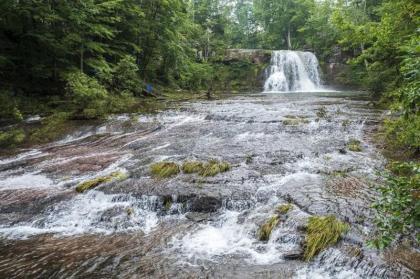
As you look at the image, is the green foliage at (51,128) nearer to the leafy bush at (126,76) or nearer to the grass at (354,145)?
the leafy bush at (126,76)

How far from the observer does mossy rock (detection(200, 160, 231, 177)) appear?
8664mm

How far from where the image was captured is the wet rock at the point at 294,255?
530cm

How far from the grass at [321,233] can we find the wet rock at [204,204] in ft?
6.51

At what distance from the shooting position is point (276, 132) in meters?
12.9

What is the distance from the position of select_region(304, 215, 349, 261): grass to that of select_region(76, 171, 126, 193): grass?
486cm

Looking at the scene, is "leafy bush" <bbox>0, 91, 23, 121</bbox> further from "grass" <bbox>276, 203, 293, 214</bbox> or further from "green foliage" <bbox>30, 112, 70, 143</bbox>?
"grass" <bbox>276, 203, 293, 214</bbox>

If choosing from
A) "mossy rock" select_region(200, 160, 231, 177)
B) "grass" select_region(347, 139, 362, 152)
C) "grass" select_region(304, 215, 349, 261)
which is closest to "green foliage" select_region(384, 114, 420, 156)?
"grass" select_region(347, 139, 362, 152)

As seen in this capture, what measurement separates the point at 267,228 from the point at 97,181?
4438mm

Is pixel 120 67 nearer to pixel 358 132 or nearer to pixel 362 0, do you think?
pixel 358 132

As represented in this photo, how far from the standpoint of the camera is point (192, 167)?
8969 millimetres

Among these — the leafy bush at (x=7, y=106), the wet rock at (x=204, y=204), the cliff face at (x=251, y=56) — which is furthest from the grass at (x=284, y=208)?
the cliff face at (x=251, y=56)

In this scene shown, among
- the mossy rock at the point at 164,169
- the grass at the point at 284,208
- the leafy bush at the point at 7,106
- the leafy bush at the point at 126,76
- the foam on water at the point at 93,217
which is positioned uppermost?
the leafy bush at the point at 126,76

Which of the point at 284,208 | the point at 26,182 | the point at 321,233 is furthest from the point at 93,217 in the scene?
the point at 321,233

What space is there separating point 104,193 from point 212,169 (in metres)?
2.66
